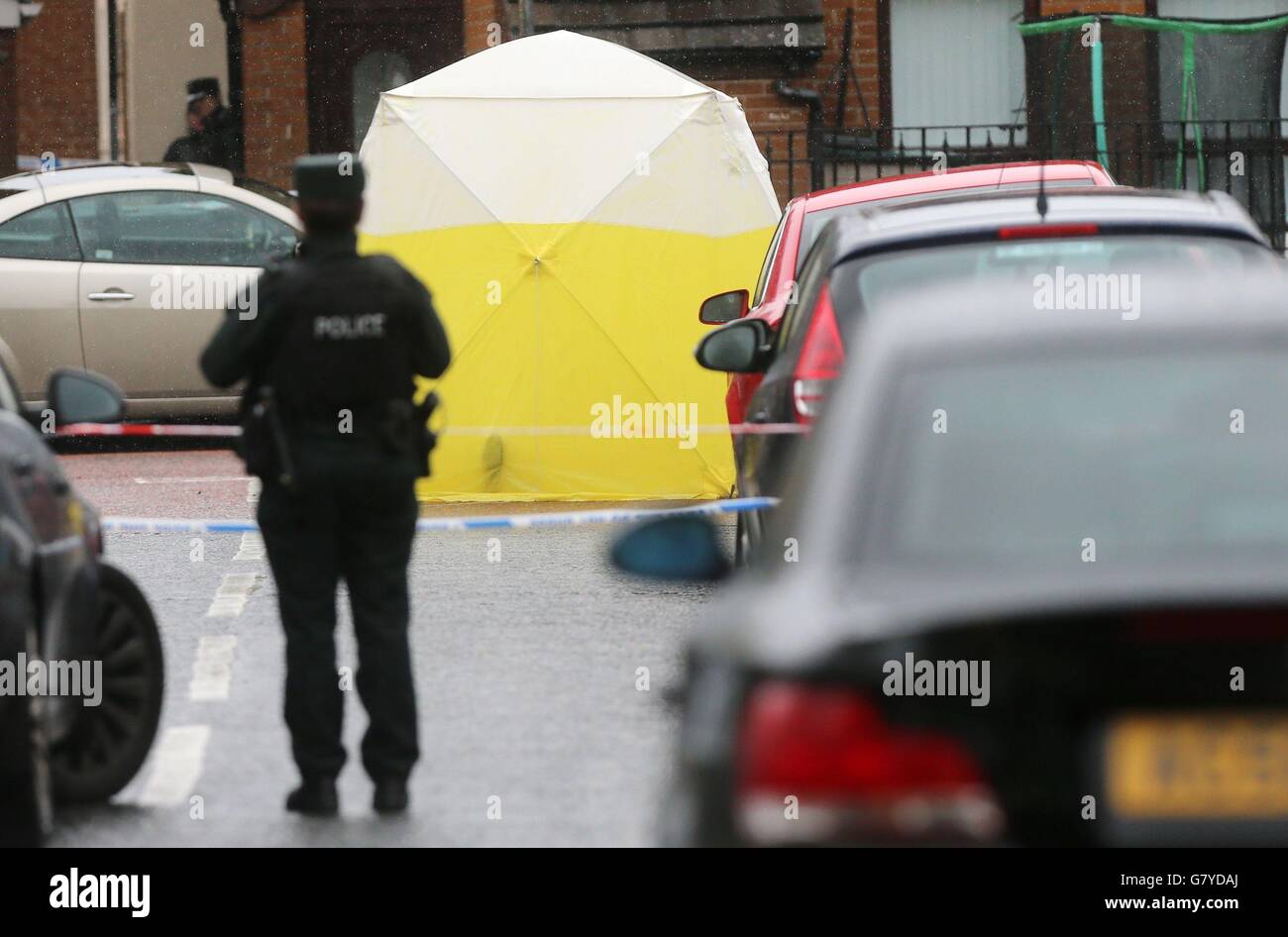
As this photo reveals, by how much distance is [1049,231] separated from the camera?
24.4 feet

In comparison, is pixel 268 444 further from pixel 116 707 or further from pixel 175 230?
pixel 175 230

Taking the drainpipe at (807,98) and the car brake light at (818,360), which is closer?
the car brake light at (818,360)

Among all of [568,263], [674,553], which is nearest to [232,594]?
[568,263]

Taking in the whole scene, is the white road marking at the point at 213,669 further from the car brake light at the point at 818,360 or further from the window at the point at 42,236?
the window at the point at 42,236

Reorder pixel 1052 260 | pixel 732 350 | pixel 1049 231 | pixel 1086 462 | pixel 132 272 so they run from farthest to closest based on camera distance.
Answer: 1. pixel 132 272
2. pixel 732 350
3. pixel 1052 260
4. pixel 1049 231
5. pixel 1086 462

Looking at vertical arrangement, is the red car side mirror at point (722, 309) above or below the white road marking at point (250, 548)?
above

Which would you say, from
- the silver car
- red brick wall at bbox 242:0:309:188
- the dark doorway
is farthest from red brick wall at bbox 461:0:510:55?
the silver car

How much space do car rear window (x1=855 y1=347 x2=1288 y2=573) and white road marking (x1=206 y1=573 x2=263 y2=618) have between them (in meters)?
6.50

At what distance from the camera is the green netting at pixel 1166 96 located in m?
20.0

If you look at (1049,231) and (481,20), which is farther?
(481,20)

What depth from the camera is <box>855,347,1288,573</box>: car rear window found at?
12.0ft

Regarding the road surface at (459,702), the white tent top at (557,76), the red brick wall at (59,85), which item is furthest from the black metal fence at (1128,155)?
the red brick wall at (59,85)

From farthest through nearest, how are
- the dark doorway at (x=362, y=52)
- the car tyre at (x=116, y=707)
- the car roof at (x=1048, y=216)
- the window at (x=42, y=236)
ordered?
the dark doorway at (x=362, y=52)
the window at (x=42, y=236)
the car roof at (x=1048, y=216)
the car tyre at (x=116, y=707)

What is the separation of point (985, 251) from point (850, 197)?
4.09 meters
